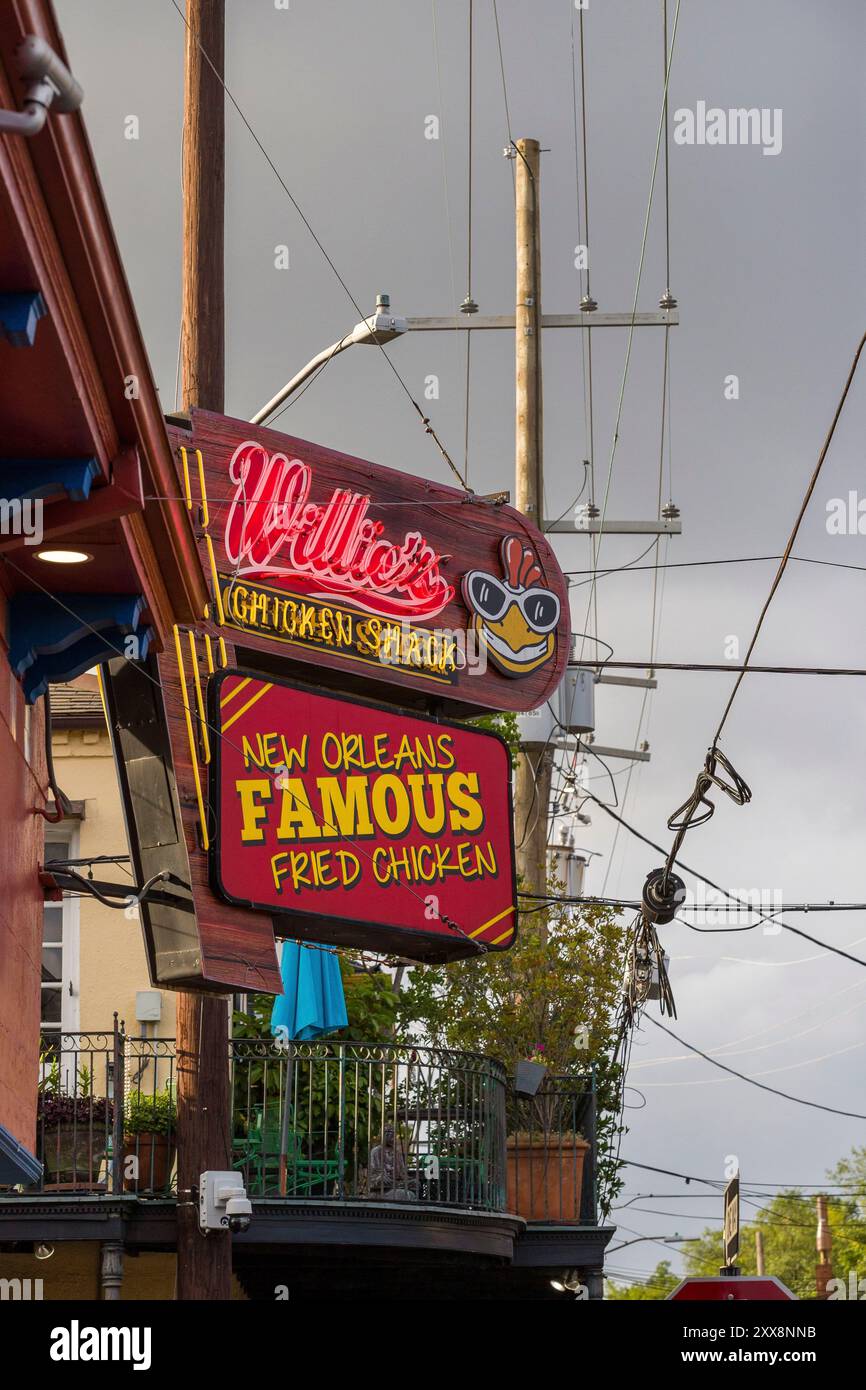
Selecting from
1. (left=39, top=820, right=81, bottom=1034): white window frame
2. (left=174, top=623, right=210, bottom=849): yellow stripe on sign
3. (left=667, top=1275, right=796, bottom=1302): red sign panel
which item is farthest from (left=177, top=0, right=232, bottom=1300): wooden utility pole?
(left=39, top=820, right=81, bottom=1034): white window frame

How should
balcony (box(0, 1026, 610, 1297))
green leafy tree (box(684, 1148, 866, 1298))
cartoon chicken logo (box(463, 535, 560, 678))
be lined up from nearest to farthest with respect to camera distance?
cartoon chicken logo (box(463, 535, 560, 678)) → balcony (box(0, 1026, 610, 1297)) → green leafy tree (box(684, 1148, 866, 1298))

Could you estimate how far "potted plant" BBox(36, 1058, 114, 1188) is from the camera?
14.6 metres

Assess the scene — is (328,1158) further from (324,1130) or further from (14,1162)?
(14,1162)

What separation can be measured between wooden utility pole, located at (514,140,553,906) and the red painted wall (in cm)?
1011

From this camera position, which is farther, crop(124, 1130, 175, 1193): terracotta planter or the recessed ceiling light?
crop(124, 1130, 175, 1193): terracotta planter

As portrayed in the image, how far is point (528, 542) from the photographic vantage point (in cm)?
1461

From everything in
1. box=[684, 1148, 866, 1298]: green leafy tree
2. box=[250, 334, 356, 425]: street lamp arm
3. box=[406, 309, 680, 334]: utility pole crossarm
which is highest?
box=[406, 309, 680, 334]: utility pole crossarm

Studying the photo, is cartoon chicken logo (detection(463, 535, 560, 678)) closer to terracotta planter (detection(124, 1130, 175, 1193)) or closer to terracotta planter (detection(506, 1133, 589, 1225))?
terracotta planter (detection(124, 1130, 175, 1193))

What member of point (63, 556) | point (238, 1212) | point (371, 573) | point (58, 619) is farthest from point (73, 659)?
point (238, 1212)

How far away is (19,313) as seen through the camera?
6.36 metres

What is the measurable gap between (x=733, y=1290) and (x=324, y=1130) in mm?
5090

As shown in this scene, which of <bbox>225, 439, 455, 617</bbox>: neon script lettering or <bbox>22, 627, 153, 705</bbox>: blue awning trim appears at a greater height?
<bbox>225, 439, 455, 617</bbox>: neon script lettering

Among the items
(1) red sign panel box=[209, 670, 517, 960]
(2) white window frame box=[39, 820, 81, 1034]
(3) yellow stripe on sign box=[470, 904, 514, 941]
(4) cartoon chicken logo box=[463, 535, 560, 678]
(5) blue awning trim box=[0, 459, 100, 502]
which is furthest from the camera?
(2) white window frame box=[39, 820, 81, 1034]
